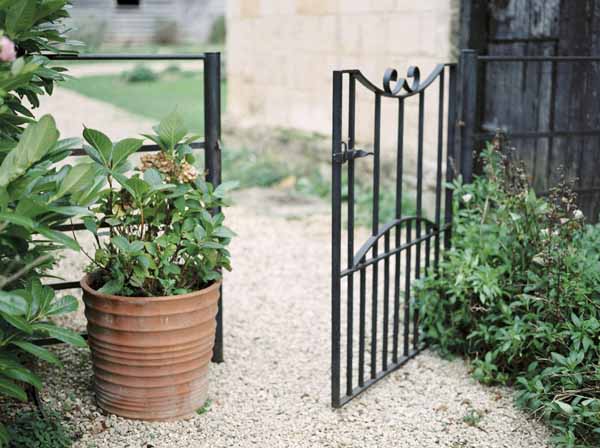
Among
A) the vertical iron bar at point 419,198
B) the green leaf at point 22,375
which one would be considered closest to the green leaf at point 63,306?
the green leaf at point 22,375

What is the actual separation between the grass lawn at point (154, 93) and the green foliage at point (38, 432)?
7904mm

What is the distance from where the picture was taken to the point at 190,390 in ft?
10.4

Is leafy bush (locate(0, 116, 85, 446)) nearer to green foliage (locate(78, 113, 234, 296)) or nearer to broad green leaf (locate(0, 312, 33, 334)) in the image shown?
broad green leaf (locate(0, 312, 33, 334))

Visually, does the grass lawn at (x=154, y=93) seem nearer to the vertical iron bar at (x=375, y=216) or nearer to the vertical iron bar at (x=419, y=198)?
the vertical iron bar at (x=419, y=198)

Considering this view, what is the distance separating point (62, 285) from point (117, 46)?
22.9 m

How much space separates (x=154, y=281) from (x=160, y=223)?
219 millimetres

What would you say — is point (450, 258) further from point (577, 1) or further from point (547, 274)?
point (577, 1)

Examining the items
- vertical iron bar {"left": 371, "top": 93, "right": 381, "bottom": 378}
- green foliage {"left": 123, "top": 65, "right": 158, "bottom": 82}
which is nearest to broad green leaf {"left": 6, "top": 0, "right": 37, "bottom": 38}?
vertical iron bar {"left": 371, "top": 93, "right": 381, "bottom": 378}

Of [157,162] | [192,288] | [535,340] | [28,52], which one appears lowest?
[535,340]

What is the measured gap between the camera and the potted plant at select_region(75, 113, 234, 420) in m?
2.94

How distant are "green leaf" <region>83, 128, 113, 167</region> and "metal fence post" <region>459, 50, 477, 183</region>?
5.39 feet

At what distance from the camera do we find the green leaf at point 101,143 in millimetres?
2840

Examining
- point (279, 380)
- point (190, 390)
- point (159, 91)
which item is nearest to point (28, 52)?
point (190, 390)

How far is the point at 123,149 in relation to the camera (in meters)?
2.86
